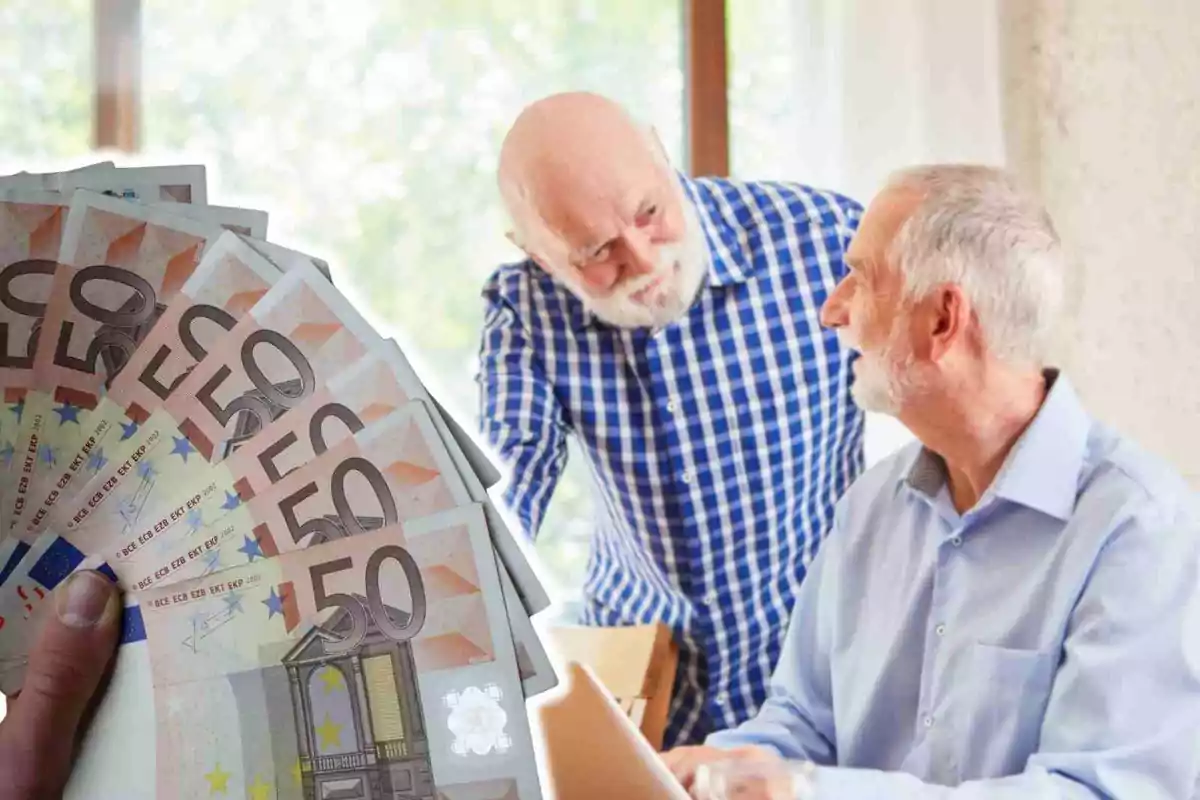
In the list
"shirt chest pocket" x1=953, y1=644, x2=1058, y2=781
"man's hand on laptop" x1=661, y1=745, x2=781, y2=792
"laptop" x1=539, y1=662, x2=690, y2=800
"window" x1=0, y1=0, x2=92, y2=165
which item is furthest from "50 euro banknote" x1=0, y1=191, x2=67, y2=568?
"window" x1=0, y1=0, x2=92, y2=165

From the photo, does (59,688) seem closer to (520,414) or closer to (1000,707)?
(1000,707)

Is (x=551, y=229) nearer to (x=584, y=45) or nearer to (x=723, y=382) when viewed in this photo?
(x=723, y=382)

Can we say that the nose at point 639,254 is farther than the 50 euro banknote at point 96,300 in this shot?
Yes

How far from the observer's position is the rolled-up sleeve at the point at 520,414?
5.18ft

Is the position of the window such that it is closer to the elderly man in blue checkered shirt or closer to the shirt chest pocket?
the elderly man in blue checkered shirt

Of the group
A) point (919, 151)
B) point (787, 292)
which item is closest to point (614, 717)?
point (787, 292)

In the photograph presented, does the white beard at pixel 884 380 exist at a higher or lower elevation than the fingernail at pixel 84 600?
lower

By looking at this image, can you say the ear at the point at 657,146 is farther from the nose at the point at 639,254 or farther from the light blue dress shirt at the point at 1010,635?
the light blue dress shirt at the point at 1010,635

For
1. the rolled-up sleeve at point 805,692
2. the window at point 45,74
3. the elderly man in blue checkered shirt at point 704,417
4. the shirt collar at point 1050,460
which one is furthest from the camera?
the window at point 45,74

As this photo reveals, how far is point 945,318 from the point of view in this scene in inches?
46.1

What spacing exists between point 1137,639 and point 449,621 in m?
0.74

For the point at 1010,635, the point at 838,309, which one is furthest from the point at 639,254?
the point at 1010,635

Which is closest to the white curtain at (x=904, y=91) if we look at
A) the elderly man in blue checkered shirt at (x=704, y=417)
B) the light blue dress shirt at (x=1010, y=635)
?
the elderly man in blue checkered shirt at (x=704, y=417)

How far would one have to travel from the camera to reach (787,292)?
1.69 metres
